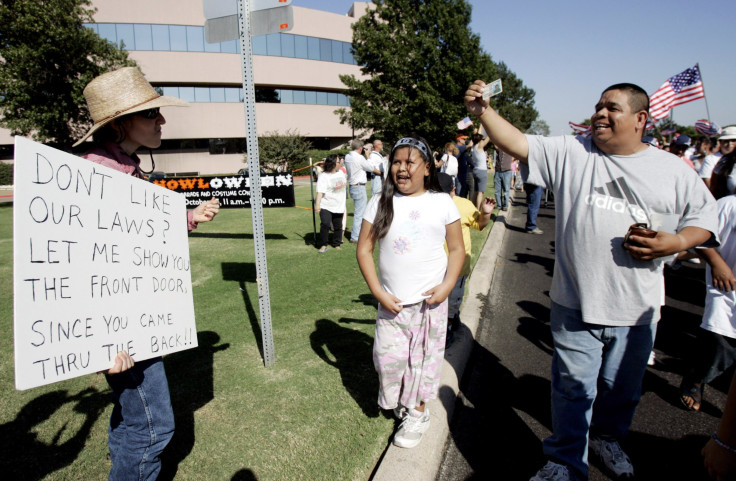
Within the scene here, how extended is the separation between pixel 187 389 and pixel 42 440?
0.86 metres

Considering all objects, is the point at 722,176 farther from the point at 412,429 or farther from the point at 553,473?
the point at 412,429

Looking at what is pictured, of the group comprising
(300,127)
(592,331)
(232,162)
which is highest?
(300,127)

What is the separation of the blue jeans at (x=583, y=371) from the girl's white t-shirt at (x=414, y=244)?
0.73m

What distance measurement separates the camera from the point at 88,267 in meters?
1.67

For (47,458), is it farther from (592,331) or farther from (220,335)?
(592,331)

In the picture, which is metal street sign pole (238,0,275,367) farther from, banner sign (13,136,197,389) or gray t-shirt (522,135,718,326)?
gray t-shirt (522,135,718,326)

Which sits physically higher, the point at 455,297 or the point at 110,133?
the point at 110,133

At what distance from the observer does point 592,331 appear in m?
2.25

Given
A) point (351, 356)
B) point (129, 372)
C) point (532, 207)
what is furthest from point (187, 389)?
point (532, 207)

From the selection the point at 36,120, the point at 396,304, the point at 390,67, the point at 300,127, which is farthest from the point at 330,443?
the point at 300,127

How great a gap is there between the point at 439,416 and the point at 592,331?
3.82ft

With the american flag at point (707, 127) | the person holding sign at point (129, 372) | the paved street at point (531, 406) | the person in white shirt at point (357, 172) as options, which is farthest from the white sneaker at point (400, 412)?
the american flag at point (707, 127)

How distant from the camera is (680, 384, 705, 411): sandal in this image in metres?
3.06

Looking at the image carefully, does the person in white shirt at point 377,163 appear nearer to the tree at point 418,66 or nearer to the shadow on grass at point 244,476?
the shadow on grass at point 244,476
